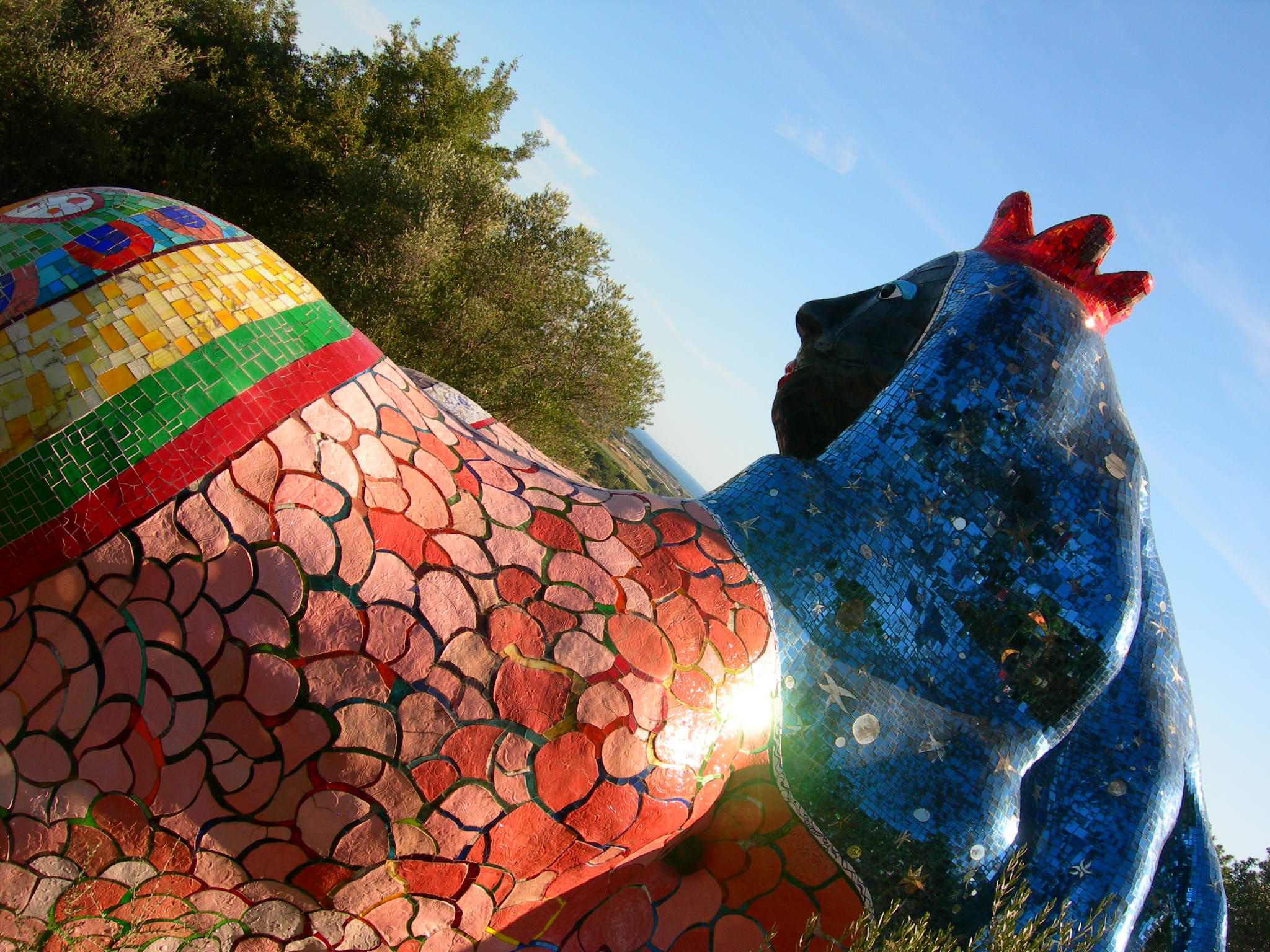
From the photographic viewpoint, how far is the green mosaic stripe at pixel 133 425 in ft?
7.61

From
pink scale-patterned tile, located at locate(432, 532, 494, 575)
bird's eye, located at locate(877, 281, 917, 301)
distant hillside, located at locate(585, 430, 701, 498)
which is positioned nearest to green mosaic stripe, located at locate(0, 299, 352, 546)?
pink scale-patterned tile, located at locate(432, 532, 494, 575)

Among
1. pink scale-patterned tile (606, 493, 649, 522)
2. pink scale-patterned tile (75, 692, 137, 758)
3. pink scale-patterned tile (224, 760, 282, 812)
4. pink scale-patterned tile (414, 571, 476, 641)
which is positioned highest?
pink scale-patterned tile (606, 493, 649, 522)

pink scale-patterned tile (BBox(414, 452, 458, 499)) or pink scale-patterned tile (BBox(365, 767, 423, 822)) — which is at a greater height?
pink scale-patterned tile (BBox(414, 452, 458, 499))

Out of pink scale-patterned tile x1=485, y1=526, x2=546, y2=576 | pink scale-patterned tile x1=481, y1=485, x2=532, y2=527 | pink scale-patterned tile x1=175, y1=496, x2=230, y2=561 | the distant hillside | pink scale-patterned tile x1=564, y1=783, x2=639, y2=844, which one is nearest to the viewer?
pink scale-patterned tile x1=175, y1=496, x2=230, y2=561

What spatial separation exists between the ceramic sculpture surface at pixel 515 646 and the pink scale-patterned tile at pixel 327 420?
0.6 inches

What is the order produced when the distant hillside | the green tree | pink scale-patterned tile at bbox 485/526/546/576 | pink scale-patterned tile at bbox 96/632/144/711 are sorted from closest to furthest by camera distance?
1. pink scale-patterned tile at bbox 96/632/144/711
2. pink scale-patterned tile at bbox 485/526/546/576
3. the green tree
4. the distant hillside

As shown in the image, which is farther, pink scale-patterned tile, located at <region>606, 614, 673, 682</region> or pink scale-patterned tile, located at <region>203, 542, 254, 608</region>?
pink scale-patterned tile, located at <region>606, 614, 673, 682</region>

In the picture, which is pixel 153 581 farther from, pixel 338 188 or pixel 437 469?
pixel 338 188

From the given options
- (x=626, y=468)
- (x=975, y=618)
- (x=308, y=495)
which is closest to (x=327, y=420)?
(x=308, y=495)

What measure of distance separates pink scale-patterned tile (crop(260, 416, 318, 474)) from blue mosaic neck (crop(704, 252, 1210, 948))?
1.68 meters

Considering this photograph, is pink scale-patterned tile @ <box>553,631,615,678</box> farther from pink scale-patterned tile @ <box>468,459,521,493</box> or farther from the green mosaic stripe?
the green mosaic stripe

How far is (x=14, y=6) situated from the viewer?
13352 mm

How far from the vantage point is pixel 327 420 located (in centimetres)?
269

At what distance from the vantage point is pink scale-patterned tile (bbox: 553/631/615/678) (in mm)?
2789
